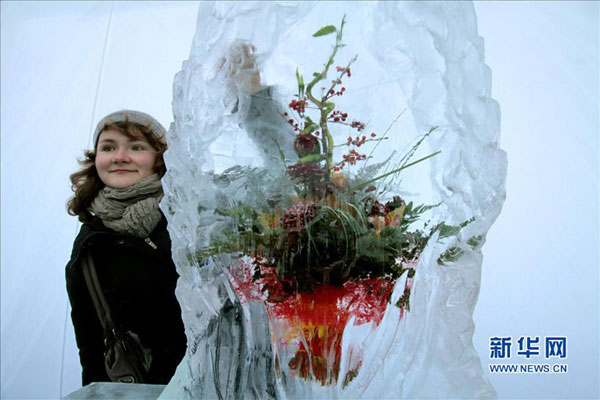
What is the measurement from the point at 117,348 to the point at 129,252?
17 cm

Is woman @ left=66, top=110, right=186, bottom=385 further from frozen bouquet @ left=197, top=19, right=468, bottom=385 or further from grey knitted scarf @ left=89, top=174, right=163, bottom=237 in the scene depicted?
frozen bouquet @ left=197, top=19, right=468, bottom=385

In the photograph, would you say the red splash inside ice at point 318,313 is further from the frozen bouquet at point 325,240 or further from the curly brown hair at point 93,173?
the curly brown hair at point 93,173

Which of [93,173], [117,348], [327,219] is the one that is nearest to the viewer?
[327,219]

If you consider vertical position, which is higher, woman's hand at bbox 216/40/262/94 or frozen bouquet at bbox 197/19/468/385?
woman's hand at bbox 216/40/262/94

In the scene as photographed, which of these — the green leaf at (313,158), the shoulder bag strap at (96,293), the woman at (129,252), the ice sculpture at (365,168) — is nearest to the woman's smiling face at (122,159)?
the woman at (129,252)

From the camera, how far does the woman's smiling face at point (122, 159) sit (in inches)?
39.6

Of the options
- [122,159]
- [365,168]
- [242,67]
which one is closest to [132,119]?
[122,159]

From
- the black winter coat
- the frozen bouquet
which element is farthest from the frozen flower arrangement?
the black winter coat

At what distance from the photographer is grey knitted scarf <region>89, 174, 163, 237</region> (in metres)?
0.98

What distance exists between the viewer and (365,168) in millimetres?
522

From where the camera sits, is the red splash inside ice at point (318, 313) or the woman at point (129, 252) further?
the woman at point (129, 252)

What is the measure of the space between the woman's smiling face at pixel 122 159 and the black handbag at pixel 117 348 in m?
0.16

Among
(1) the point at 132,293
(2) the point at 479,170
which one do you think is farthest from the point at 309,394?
(1) the point at 132,293

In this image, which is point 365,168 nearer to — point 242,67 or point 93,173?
point 242,67
